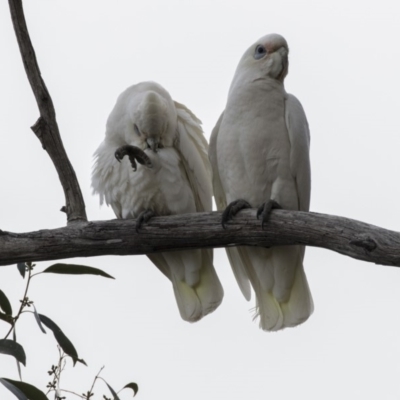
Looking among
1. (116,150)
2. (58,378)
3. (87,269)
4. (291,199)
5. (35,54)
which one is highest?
(35,54)

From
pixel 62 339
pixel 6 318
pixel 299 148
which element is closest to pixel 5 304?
pixel 6 318

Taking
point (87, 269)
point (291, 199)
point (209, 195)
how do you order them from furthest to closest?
point (209, 195)
point (291, 199)
point (87, 269)

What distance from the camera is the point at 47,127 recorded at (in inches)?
117

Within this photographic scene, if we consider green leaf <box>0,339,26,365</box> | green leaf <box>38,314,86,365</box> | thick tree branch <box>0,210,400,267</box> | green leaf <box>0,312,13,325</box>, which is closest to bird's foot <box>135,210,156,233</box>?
thick tree branch <box>0,210,400,267</box>

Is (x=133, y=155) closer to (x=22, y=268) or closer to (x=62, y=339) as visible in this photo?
(x=22, y=268)

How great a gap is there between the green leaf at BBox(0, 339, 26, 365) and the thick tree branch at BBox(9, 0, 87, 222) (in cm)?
72

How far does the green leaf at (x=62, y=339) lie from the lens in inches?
98.3

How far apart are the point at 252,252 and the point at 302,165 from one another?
0.44 meters

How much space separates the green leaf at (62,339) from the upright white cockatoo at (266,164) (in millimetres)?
807

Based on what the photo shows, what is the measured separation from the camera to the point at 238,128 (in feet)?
10.4

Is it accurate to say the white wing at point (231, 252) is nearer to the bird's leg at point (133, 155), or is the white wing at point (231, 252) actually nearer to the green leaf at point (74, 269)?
the bird's leg at point (133, 155)

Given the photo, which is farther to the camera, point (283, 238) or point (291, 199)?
point (291, 199)

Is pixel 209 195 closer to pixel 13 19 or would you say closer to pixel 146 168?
pixel 146 168

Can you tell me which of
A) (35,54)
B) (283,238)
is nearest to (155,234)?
(283,238)
